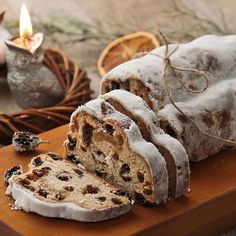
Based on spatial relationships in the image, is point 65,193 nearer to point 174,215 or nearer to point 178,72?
point 174,215

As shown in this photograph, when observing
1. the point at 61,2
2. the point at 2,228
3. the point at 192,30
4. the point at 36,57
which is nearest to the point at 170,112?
the point at 2,228

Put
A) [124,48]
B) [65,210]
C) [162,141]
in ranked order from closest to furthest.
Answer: [65,210]
[162,141]
[124,48]

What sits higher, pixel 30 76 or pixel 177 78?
pixel 177 78

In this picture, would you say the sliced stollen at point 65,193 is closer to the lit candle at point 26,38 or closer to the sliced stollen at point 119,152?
the sliced stollen at point 119,152

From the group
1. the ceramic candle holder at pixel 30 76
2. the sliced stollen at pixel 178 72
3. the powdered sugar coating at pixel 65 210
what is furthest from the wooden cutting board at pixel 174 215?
the ceramic candle holder at pixel 30 76

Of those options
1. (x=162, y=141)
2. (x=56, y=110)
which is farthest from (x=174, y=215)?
(x=56, y=110)

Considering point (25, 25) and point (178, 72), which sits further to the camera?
point (25, 25)

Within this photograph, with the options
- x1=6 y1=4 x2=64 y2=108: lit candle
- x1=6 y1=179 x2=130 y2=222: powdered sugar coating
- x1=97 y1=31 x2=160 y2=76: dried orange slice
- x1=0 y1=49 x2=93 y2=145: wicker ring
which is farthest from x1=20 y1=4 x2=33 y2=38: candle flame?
x1=6 y1=179 x2=130 y2=222: powdered sugar coating
